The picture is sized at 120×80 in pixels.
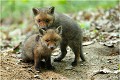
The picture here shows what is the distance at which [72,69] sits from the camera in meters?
8.82

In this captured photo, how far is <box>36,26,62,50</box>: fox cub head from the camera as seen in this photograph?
809cm

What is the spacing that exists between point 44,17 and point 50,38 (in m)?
0.95

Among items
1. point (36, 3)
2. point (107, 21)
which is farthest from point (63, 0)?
point (107, 21)

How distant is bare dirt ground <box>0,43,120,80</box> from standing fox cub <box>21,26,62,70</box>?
24cm

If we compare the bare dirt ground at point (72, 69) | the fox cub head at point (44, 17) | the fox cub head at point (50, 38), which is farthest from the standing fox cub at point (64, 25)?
the fox cub head at point (50, 38)

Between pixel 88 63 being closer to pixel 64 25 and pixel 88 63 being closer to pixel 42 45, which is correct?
pixel 64 25

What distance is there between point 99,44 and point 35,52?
2726 millimetres

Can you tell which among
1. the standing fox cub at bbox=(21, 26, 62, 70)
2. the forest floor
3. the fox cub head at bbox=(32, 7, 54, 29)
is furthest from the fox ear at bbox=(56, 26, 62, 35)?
the forest floor

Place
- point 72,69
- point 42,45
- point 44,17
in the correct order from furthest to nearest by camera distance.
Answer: point 44,17
point 72,69
point 42,45

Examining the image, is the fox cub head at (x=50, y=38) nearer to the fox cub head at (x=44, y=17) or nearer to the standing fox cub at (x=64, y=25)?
the fox cub head at (x=44, y=17)

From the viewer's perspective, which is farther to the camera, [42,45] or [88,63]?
[88,63]

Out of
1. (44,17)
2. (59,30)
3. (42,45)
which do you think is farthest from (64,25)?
(42,45)

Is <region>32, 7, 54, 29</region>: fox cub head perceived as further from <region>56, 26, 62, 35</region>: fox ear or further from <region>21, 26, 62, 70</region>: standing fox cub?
<region>56, 26, 62, 35</region>: fox ear

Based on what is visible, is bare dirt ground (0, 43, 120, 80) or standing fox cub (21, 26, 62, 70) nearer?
bare dirt ground (0, 43, 120, 80)
